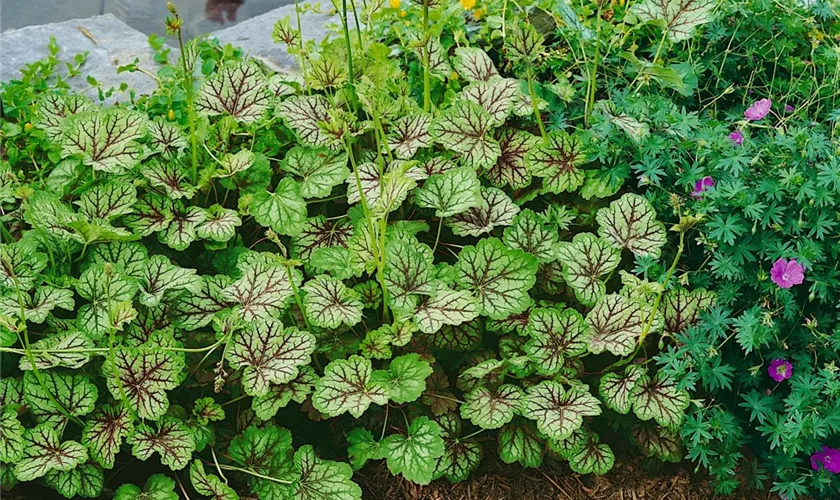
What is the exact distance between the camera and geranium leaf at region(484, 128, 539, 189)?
2420 mm

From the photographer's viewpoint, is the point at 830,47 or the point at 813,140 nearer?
the point at 813,140

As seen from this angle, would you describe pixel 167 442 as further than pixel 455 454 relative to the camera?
No

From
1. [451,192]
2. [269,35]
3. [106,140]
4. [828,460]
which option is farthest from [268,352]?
→ [269,35]

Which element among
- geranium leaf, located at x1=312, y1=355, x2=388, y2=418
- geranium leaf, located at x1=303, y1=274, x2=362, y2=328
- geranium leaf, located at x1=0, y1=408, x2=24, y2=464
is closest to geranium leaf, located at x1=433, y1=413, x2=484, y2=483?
geranium leaf, located at x1=312, y1=355, x2=388, y2=418

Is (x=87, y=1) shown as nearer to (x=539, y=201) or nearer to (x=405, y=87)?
(x=405, y=87)

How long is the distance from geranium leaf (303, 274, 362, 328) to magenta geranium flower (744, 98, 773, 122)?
1.22 meters

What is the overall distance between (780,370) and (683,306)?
271mm

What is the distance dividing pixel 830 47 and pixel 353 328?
5.25 feet

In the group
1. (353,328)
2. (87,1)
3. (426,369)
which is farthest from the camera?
(87,1)

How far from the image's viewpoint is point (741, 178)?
2178 millimetres

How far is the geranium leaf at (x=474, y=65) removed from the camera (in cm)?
261

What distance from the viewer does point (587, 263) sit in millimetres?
2217

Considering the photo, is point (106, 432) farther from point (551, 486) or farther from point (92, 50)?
point (92, 50)

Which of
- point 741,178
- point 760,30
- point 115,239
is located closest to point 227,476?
point 115,239
